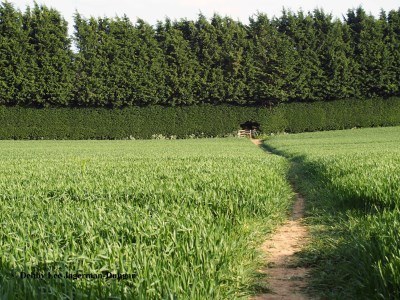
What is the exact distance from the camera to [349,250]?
4199mm

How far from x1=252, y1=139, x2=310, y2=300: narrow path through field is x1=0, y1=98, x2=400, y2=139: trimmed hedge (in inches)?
1624

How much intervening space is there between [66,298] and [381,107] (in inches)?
1950

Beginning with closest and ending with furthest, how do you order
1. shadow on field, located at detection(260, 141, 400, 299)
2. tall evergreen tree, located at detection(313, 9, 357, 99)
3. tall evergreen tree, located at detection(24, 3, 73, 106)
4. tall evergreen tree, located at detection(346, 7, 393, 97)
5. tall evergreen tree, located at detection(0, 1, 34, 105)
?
1. shadow on field, located at detection(260, 141, 400, 299)
2. tall evergreen tree, located at detection(0, 1, 34, 105)
3. tall evergreen tree, located at detection(24, 3, 73, 106)
4. tall evergreen tree, located at detection(346, 7, 393, 97)
5. tall evergreen tree, located at detection(313, 9, 357, 99)

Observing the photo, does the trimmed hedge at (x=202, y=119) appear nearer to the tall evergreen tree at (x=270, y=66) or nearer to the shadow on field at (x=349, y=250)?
the tall evergreen tree at (x=270, y=66)

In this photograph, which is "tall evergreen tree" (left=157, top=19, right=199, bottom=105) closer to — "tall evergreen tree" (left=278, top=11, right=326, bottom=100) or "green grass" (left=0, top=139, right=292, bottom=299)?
"tall evergreen tree" (left=278, top=11, right=326, bottom=100)

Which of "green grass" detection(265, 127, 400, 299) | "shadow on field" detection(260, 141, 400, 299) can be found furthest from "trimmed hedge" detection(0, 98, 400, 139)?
"shadow on field" detection(260, 141, 400, 299)

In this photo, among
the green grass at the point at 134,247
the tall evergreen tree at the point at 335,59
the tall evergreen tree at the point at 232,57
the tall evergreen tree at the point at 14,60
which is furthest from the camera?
the tall evergreen tree at the point at 232,57

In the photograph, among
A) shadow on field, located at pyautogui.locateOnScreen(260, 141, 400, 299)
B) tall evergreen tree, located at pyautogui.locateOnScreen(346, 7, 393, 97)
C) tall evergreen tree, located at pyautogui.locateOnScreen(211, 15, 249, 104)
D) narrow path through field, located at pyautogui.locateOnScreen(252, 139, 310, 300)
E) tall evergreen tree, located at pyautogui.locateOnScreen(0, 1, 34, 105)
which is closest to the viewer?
shadow on field, located at pyautogui.locateOnScreen(260, 141, 400, 299)

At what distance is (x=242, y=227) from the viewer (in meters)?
5.07

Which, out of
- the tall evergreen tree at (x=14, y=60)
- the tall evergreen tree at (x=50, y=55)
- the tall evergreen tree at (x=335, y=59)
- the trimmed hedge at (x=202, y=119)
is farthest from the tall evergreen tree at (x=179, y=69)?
the tall evergreen tree at (x=14, y=60)

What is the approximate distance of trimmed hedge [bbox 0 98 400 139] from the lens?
46.8 meters

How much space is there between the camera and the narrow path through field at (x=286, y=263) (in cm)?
369

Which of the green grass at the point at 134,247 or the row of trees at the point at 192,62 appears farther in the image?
the row of trees at the point at 192,62

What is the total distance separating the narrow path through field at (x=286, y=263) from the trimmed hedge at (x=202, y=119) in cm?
4126
